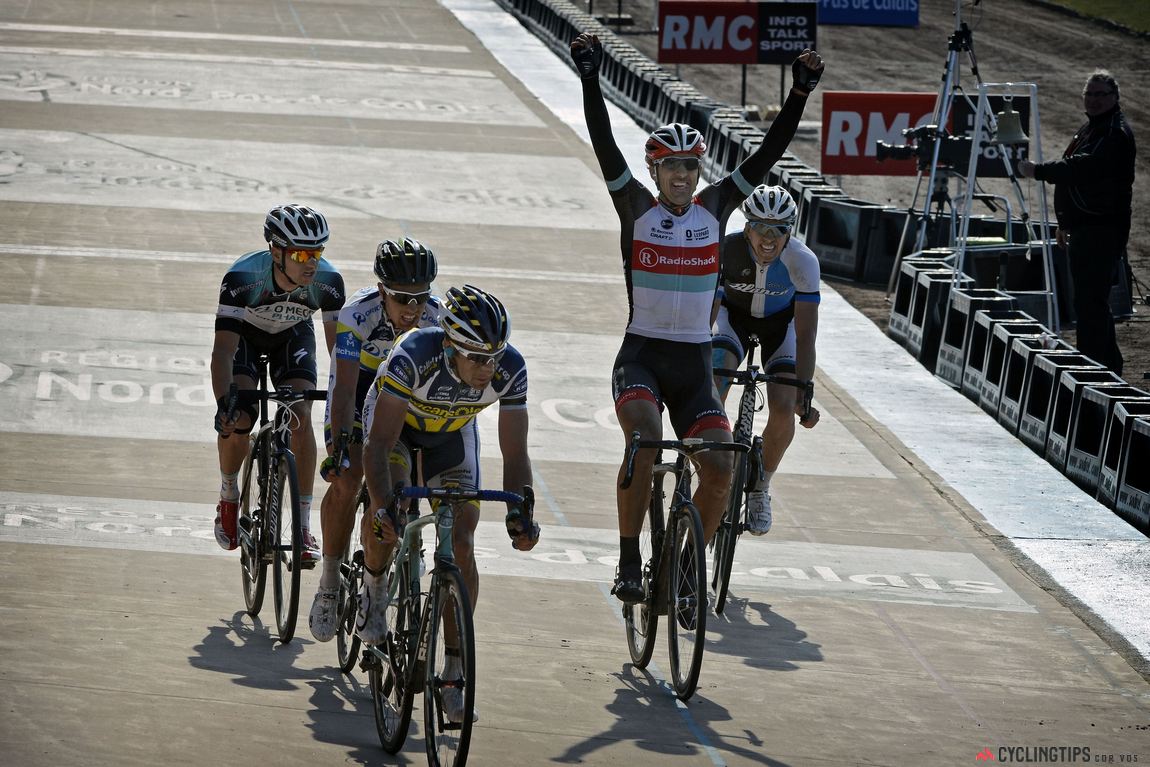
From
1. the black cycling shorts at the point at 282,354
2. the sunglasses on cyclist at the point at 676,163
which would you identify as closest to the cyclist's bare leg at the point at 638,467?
the sunglasses on cyclist at the point at 676,163

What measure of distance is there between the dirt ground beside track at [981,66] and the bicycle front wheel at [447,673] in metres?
14.9

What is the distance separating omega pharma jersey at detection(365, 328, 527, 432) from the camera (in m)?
6.32

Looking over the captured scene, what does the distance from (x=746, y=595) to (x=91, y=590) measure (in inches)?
133

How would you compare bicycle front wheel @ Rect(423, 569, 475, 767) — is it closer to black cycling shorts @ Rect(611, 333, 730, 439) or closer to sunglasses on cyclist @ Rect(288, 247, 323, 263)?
black cycling shorts @ Rect(611, 333, 730, 439)

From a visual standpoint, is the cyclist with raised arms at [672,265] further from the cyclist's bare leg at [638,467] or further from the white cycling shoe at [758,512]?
the white cycling shoe at [758,512]

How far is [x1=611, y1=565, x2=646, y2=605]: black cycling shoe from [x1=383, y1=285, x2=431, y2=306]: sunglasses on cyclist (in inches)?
59.9

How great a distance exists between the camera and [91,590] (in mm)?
8172

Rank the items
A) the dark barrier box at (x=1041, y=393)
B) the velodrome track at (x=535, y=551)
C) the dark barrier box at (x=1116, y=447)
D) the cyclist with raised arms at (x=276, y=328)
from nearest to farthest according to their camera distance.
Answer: the velodrome track at (x=535, y=551) → the cyclist with raised arms at (x=276, y=328) → the dark barrier box at (x=1116, y=447) → the dark barrier box at (x=1041, y=393)

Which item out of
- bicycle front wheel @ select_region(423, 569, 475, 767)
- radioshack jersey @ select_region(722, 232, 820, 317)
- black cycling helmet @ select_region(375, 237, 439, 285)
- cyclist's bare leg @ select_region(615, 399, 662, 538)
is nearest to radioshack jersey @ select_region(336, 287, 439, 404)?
black cycling helmet @ select_region(375, 237, 439, 285)

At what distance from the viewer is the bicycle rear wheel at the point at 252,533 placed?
790 centimetres

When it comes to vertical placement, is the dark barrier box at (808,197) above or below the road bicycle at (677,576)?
below

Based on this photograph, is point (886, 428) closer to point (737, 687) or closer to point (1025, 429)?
point (1025, 429)

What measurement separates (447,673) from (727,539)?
302cm

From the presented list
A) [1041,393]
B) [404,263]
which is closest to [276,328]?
[404,263]
